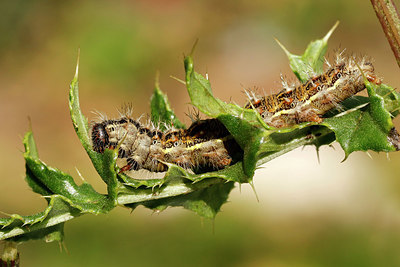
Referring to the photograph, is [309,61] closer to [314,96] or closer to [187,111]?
[314,96]

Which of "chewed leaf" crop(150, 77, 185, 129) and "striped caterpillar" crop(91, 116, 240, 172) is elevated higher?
"chewed leaf" crop(150, 77, 185, 129)

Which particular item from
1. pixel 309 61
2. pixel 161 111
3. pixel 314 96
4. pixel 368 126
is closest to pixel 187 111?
pixel 161 111

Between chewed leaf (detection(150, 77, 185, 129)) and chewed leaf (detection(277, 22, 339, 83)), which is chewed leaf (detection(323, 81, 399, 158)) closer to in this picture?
chewed leaf (detection(277, 22, 339, 83))

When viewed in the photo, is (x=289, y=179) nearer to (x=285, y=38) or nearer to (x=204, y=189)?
(x=285, y=38)

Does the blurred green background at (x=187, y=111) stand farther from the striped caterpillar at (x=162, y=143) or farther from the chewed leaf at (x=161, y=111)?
the striped caterpillar at (x=162, y=143)

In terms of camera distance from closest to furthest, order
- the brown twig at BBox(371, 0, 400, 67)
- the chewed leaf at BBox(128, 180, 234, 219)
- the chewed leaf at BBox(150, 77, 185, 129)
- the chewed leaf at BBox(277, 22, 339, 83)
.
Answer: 1. the brown twig at BBox(371, 0, 400, 67)
2. the chewed leaf at BBox(128, 180, 234, 219)
3. the chewed leaf at BBox(277, 22, 339, 83)
4. the chewed leaf at BBox(150, 77, 185, 129)

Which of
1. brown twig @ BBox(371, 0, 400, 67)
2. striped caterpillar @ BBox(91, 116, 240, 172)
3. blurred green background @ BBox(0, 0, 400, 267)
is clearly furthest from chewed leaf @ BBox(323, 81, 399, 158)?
blurred green background @ BBox(0, 0, 400, 267)

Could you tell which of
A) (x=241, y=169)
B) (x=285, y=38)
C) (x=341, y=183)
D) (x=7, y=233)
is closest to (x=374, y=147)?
(x=241, y=169)
